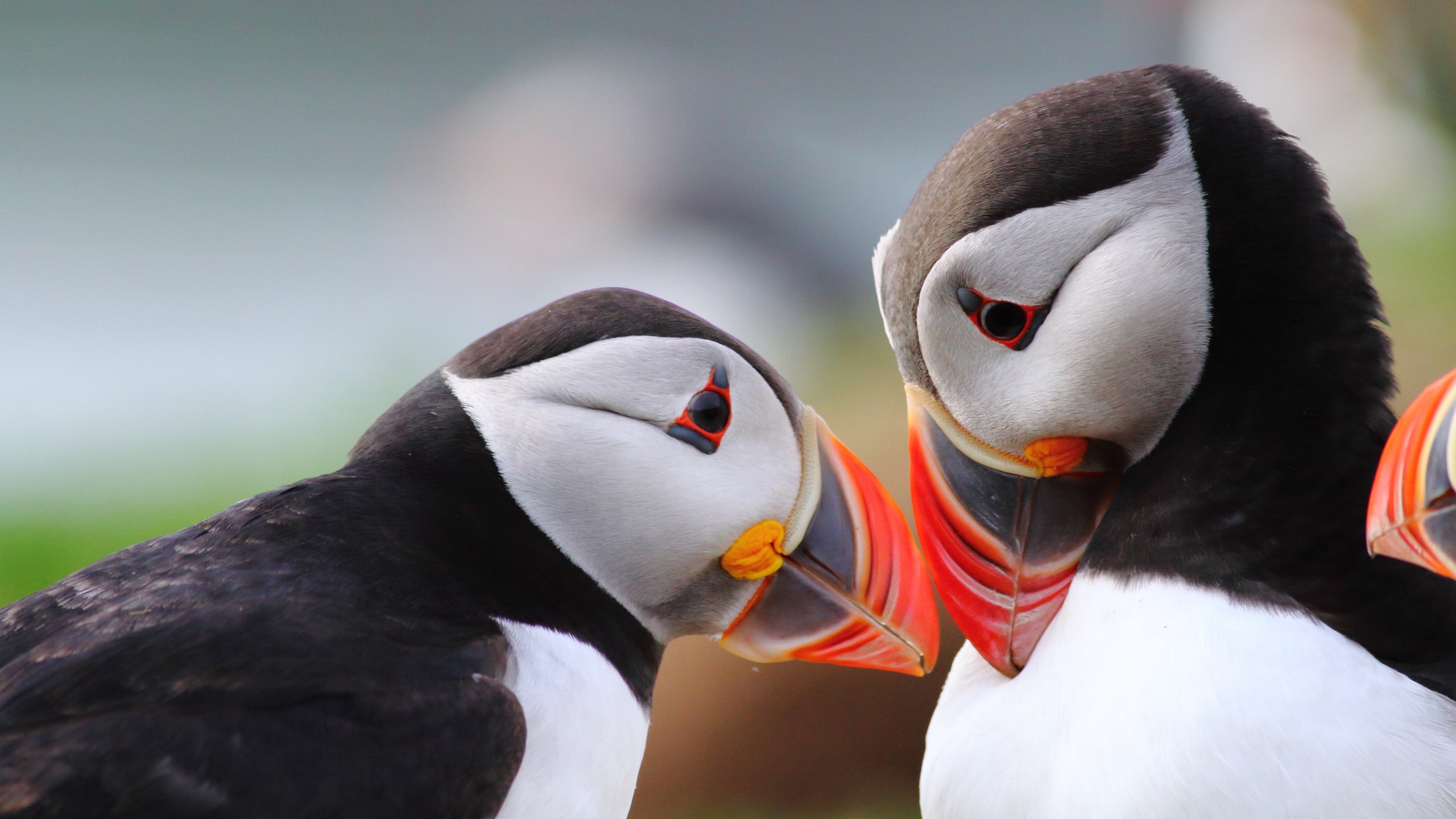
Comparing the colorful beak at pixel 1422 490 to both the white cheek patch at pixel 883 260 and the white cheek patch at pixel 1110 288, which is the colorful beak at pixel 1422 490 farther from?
the white cheek patch at pixel 883 260

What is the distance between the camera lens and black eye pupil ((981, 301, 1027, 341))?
2000 mm

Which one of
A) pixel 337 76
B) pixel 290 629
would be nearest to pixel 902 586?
pixel 290 629

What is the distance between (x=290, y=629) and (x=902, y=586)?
1083 mm

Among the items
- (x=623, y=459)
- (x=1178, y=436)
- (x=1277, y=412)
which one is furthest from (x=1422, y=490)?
(x=623, y=459)

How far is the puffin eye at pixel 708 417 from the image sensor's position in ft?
6.79

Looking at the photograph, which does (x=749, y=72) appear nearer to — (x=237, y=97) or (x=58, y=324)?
(x=237, y=97)

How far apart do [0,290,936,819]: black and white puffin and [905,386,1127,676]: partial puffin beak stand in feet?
0.33

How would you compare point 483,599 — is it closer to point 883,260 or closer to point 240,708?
point 240,708

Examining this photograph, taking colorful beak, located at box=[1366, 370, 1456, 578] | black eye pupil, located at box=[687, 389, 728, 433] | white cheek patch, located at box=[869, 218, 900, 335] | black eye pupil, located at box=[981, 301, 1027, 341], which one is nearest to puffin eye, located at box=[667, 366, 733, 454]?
black eye pupil, located at box=[687, 389, 728, 433]

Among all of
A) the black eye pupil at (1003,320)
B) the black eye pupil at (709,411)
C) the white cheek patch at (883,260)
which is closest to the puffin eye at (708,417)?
the black eye pupil at (709,411)

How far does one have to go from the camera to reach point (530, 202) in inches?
398

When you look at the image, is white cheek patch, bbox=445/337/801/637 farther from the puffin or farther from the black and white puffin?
the puffin

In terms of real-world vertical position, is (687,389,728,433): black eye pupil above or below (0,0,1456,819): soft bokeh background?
above

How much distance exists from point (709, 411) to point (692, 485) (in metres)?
0.13
